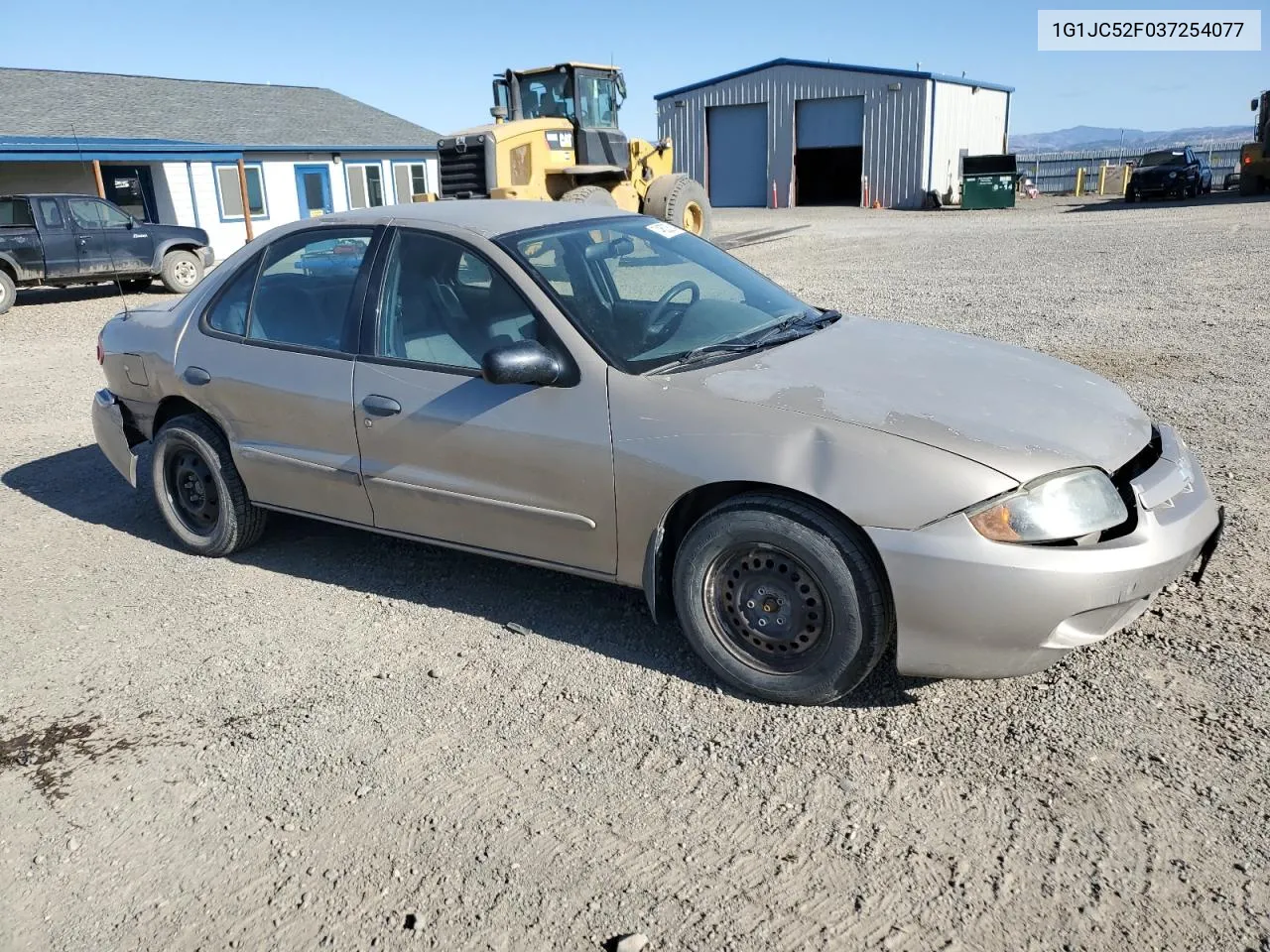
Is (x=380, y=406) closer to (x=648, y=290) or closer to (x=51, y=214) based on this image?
(x=648, y=290)

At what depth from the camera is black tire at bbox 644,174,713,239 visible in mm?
17859

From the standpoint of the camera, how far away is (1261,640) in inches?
140

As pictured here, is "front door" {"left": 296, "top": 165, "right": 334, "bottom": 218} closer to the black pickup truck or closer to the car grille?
the black pickup truck

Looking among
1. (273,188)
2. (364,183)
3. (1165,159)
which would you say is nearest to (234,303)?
(273,188)

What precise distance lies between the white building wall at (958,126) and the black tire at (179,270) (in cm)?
2569

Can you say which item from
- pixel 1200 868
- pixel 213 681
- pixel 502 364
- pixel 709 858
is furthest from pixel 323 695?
pixel 1200 868

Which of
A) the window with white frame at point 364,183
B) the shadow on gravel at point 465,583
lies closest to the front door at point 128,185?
the window with white frame at point 364,183

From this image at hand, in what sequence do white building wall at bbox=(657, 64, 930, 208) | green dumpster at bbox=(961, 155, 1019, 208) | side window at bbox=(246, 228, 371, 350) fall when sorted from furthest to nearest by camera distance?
white building wall at bbox=(657, 64, 930, 208), green dumpster at bbox=(961, 155, 1019, 208), side window at bbox=(246, 228, 371, 350)

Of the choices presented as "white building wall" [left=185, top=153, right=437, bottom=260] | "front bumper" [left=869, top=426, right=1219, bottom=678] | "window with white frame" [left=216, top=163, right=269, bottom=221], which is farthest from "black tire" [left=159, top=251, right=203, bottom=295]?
"front bumper" [left=869, top=426, right=1219, bottom=678]

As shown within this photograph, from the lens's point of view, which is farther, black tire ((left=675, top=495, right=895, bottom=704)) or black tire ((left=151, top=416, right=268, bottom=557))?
black tire ((left=151, top=416, right=268, bottom=557))

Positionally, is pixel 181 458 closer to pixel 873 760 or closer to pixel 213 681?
pixel 213 681

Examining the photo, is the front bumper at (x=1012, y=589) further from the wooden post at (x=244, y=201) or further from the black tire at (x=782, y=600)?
the wooden post at (x=244, y=201)

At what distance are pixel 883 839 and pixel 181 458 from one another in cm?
387

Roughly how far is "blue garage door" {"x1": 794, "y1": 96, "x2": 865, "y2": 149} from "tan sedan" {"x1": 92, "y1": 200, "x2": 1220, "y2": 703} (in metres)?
33.8
